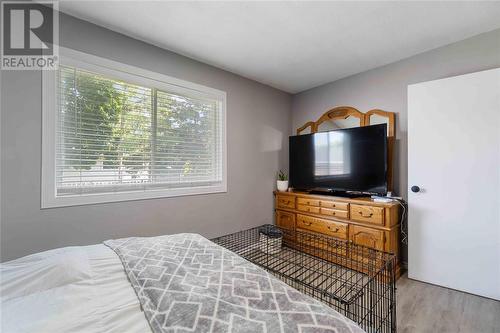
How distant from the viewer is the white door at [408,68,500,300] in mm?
1897

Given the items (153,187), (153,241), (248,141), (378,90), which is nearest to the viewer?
(153,241)

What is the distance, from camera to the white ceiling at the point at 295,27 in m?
1.70

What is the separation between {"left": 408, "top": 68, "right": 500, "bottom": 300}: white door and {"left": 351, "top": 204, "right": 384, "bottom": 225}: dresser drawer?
362 mm

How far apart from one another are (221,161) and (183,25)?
58.8 inches

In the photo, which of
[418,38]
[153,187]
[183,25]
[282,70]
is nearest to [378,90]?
[418,38]

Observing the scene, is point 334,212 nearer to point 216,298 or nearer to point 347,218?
point 347,218

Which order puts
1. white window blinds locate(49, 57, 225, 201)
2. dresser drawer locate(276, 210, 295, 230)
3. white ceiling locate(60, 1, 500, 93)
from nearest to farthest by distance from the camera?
white ceiling locate(60, 1, 500, 93) < white window blinds locate(49, 57, 225, 201) < dresser drawer locate(276, 210, 295, 230)

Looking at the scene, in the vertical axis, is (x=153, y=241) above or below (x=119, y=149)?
below

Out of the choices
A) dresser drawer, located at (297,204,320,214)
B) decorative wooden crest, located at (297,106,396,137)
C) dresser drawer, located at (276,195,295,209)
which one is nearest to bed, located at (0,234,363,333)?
dresser drawer, located at (297,204,320,214)

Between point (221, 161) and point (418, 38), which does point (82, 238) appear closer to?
point (221, 161)

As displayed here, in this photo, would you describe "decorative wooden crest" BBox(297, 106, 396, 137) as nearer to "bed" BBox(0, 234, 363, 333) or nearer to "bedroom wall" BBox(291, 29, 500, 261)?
"bedroom wall" BBox(291, 29, 500, 261)

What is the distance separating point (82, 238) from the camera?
1831 millimetres

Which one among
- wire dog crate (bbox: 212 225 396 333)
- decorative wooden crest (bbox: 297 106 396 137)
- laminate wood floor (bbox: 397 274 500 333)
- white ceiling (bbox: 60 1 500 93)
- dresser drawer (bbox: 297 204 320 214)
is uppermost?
white ceiling (bbox: 60 1 500 93)

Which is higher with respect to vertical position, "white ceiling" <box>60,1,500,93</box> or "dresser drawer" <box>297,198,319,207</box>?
"white ceiling" <box>60,1,500,93</box>
